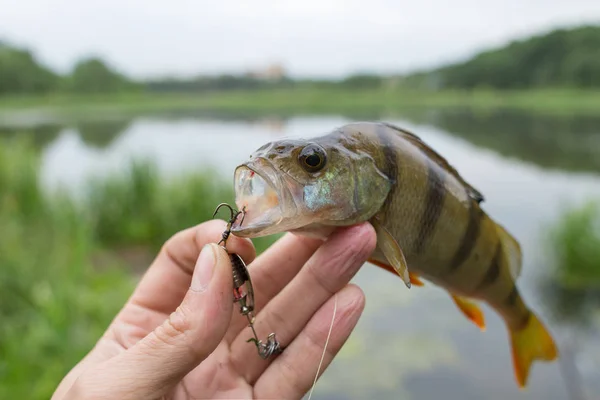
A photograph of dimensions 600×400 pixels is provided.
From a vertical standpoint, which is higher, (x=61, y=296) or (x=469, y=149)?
(x=61, y=296)

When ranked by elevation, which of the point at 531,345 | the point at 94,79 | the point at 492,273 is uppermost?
the point at 94,79

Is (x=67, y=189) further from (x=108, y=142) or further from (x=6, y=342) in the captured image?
(x=108, y=142)

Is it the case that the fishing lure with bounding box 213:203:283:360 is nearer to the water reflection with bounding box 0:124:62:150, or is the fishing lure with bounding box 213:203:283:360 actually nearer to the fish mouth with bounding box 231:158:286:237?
the fish mouth with bounding box 231:158:286:237

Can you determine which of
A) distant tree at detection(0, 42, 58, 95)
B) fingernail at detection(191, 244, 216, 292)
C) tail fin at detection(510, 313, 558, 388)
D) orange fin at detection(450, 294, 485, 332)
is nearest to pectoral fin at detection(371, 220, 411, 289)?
fingernail at detection(191, 244, 216, 292)

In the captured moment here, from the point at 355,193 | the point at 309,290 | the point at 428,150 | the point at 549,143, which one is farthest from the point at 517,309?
the point at 549,143

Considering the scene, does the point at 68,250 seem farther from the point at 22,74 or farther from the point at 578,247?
the point at 22,74

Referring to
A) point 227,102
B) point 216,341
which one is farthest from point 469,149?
point 227,102
